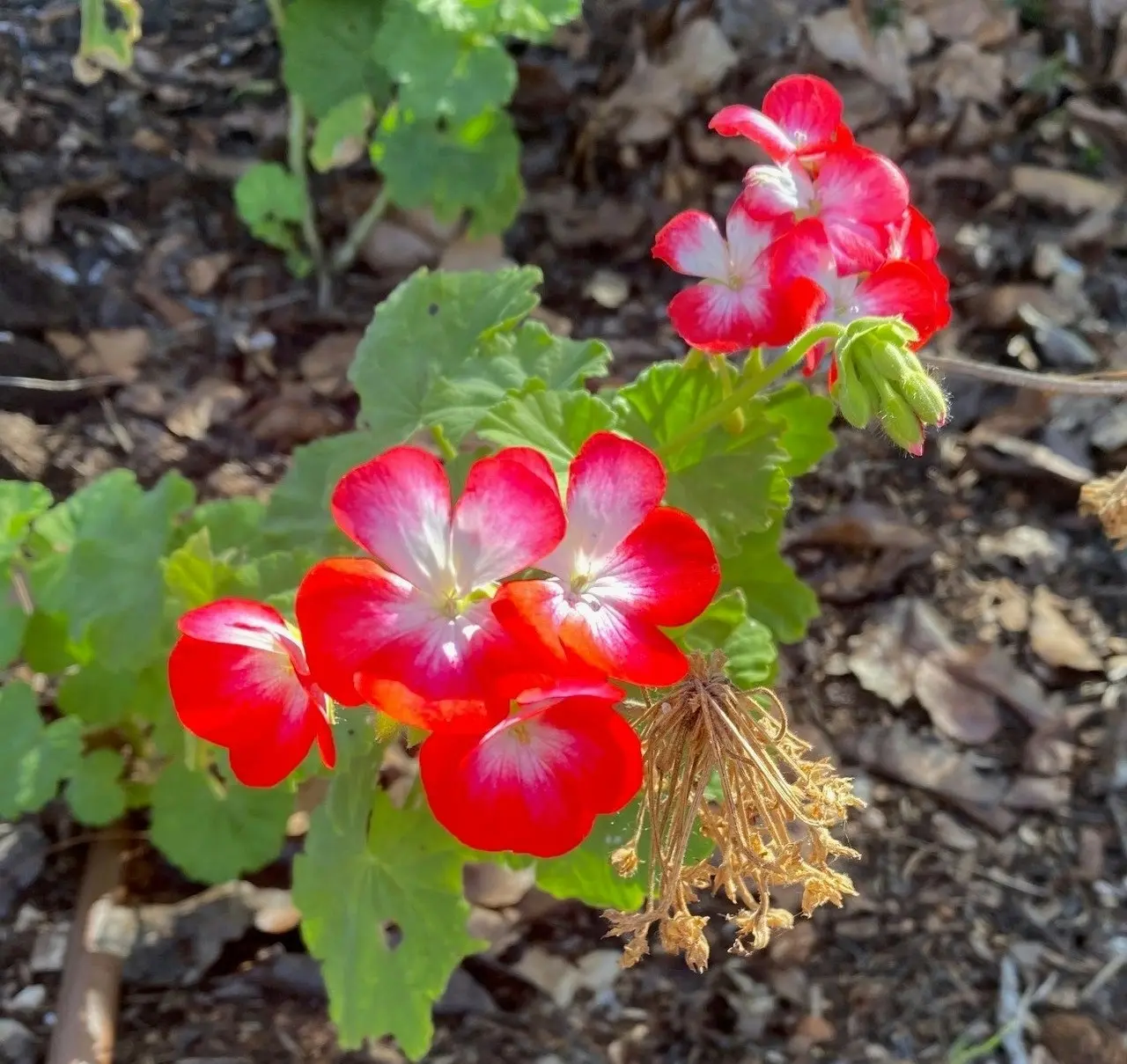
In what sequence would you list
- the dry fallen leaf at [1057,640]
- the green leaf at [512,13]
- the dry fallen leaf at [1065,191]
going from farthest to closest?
the dry fallen leaf at [1065,191], the dry fallen leaf at [1057,640], the green leaf at [512,13]

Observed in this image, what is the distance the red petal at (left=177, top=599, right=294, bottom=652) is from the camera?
718 mm

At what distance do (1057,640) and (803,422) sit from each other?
2.80ft

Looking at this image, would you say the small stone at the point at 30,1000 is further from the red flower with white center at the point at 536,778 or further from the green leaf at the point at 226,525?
the red flower with white center at the point at 536,778

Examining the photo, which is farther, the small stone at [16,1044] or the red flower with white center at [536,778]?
the small stone at [16,1044]

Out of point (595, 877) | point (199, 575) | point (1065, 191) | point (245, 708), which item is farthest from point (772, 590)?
point (1065, 191)

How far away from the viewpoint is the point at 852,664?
171 cm

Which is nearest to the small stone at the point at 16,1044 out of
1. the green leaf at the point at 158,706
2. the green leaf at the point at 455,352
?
the green leaf at the point at 158,706

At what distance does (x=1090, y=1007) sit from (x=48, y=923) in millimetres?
Result: 1349

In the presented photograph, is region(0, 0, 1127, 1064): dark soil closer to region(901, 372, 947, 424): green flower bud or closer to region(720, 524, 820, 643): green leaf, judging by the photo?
region(720, 524, 820, 643): green leaf

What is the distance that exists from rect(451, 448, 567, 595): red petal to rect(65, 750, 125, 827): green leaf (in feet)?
2.79

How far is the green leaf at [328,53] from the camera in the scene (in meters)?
1.82

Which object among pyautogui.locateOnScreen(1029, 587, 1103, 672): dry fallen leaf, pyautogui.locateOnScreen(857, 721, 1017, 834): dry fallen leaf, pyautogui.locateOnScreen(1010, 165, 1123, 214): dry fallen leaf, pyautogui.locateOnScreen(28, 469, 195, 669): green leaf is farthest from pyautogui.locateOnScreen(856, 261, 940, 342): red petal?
pyautogui.locateOnScreen(1010, 165, 1123, 214): dry fallen leaf

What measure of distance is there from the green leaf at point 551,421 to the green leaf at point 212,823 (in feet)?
2.03

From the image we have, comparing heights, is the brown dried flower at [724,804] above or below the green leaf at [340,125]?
below
